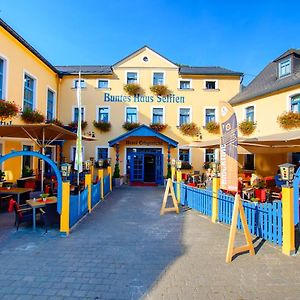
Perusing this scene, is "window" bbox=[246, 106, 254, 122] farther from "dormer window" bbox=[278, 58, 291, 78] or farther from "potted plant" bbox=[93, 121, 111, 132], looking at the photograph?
"potted plant" bbox=[93, 121, 111, 132]

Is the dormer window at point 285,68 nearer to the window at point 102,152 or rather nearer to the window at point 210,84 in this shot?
the window at point 210,84

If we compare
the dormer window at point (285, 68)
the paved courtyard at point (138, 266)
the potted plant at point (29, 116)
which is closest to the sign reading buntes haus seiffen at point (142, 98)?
the potted plant at point (29, 116)

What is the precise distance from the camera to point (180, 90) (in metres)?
17.0

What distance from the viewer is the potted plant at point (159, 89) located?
16655mm

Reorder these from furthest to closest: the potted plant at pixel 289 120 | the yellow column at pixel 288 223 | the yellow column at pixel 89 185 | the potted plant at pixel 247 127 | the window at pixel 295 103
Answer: the potted plant at pixel 247 127 < the window at pixel 295 103 < the potted plant at pixel 289 120 < the yellow column at pixel 89 185 < the yellow column at pixel 288 223

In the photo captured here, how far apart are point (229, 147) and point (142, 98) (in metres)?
12.6

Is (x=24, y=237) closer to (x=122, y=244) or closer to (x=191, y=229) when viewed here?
(x=122, y=244)

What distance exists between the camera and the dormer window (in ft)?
43.5

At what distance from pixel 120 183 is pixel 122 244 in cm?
996

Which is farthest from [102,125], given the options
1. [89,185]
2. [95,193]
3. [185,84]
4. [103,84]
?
[89,185]

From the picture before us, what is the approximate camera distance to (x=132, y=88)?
16.6 metres

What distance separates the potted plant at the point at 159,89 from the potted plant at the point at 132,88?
3.30 ft

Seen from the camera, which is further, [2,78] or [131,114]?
[131,114]

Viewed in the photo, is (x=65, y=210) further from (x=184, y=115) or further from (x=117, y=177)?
(x=184, y=115)
